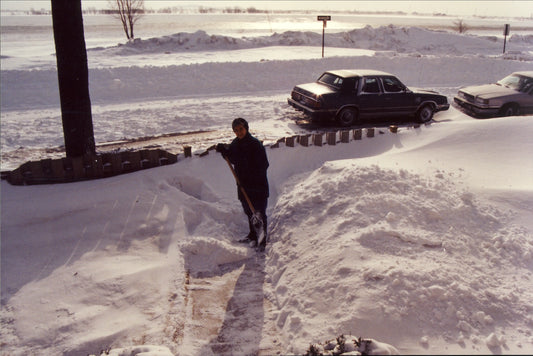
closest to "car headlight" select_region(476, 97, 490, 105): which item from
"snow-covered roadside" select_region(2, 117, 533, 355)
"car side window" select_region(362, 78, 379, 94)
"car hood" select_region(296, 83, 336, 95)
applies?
"car side window" select_region(362, 78, 379, 94)

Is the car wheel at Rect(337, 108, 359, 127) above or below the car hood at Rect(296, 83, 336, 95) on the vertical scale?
below

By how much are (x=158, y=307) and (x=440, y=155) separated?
201 inches

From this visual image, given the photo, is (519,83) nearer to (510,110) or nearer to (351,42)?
(510,110)

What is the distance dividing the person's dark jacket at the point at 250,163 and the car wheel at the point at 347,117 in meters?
6.22

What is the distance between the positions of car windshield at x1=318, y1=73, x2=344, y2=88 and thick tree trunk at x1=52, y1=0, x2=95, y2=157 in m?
6.64

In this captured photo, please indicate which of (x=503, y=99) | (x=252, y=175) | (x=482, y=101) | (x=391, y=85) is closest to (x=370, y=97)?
(x=391, y=85)

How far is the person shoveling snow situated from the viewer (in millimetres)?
5184

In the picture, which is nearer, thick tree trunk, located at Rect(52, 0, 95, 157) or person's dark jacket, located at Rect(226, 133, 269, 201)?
person's dark jacket, located at Rect(226, 133, 269, 201)

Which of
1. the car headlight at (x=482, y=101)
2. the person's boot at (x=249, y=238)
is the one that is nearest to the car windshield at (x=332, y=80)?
the car headlight at (x=482, y=101)

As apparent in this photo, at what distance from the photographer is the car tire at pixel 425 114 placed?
12.0 m

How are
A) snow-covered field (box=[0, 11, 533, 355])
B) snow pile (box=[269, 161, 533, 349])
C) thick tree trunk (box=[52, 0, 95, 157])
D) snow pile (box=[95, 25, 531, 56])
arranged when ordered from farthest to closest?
snow pile (box=[95, 25, 531, 56]) → thick tree trunk (box=[52, 0, 95, 157]) → snow-covered field (box=[0, 11, 533, 355]) → snow pile (box=[269, 161, 533, 349])

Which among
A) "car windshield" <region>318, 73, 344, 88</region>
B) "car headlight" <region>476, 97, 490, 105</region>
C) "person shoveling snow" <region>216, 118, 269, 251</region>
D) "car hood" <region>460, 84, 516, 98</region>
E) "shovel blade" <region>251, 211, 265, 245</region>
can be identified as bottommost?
"shovel blade" <region>251, 211, 265, 245</region>

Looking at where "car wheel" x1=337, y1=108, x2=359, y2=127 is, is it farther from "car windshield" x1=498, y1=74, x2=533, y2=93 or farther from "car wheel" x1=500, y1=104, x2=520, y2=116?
"car windshield" x1=498, y1=74, x2=533, y2=93

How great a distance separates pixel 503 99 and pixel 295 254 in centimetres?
968
